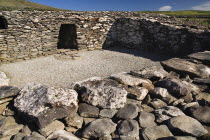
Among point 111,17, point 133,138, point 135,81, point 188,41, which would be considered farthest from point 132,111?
point 111,17

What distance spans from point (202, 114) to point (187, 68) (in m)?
1.97

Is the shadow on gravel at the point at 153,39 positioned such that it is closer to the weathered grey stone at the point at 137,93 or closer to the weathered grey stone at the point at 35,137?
the weathered grey stone at the point at 137,93

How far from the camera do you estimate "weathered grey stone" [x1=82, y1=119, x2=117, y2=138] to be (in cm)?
304

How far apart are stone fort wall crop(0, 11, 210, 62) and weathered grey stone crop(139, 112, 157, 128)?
638cm

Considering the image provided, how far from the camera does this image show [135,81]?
4426mm

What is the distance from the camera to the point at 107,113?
3.54 m

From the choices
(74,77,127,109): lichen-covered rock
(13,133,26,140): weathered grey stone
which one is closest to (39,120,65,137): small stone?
(13,133,26,140): weathered grey stone

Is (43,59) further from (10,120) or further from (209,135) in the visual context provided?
(209,135)

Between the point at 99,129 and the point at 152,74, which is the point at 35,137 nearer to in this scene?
the point at 99,129

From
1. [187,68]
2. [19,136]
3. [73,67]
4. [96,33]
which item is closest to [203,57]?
[187,68]

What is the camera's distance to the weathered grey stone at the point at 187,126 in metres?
2.89

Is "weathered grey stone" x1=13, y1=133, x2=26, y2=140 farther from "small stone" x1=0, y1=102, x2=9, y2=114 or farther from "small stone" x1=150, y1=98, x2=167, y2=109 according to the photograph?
"small stone" x1=150, y1=98, x2=167, y2=109

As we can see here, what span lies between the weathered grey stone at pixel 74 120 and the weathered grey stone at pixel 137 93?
48.4 inches

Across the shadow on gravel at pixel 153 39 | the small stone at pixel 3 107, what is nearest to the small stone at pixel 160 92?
the small stone at pixel 3 107
